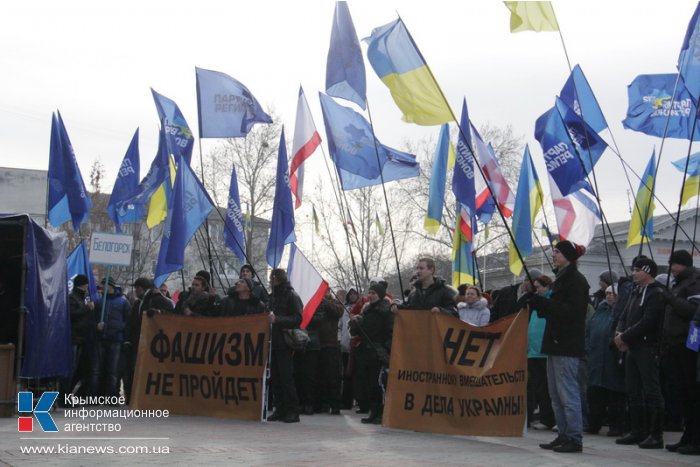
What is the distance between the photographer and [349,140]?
15.1 meters

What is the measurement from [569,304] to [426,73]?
13.2 ft

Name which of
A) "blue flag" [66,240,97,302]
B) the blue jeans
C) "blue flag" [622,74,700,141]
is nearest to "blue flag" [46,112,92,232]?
"blue flag" [66,240,97,302]

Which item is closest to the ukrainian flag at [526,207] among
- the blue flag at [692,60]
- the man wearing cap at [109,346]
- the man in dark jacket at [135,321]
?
the blue flag at [692,60]

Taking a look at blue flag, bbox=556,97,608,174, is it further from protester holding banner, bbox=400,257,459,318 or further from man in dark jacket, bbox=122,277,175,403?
man in dark jacket, bbox=122,277,175,403

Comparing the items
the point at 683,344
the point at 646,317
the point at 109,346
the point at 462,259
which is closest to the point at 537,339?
the point at 646,317

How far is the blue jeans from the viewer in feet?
30.8

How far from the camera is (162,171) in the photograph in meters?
18.3

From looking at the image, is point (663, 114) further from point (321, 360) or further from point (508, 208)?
point (321, 360)

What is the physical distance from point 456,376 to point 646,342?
81.5 inches

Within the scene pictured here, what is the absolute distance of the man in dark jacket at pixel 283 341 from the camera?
1211cm

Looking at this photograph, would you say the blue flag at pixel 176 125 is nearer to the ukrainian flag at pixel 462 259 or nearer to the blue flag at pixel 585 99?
the ukrainian flag at pixel 462 259

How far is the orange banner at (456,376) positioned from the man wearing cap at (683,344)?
148cm

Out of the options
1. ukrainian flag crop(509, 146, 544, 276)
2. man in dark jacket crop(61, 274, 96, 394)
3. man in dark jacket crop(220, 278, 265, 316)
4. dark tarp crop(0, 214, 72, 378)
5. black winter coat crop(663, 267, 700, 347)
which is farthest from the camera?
ukrainian flag crop(509, 146, 544, 276)

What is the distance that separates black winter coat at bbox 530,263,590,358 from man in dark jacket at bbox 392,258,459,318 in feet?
6.57
